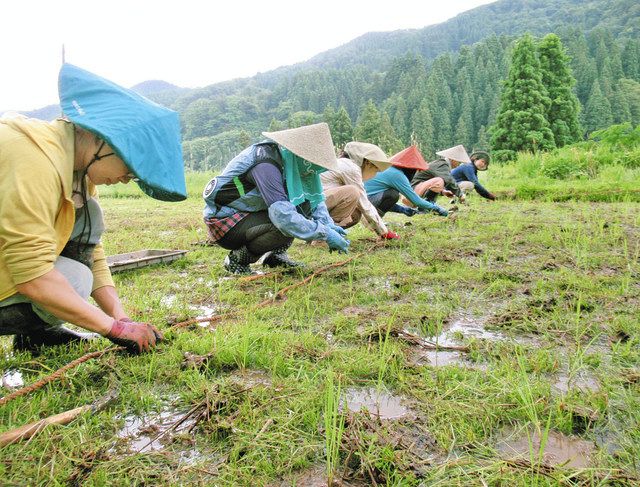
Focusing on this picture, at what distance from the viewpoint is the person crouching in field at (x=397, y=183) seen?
5.47 meters

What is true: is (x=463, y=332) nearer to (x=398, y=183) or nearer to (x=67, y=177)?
(x=67, y=177)

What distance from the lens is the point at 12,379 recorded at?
1.93 meters

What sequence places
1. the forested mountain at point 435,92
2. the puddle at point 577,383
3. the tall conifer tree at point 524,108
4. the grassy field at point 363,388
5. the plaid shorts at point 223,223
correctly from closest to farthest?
the grassy field at point 363,388, the puddle at point 577,383, the plaid shorts at point 223,223, the tall conifer tree at point 524,108, the forested mountain at point 435,92

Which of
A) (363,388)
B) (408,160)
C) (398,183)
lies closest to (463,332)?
(363,388)

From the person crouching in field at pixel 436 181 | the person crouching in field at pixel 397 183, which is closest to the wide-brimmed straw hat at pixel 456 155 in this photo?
the person crouching in field at pixel 436 181

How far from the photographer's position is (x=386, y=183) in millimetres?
5586

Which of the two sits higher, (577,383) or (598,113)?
(577,383)

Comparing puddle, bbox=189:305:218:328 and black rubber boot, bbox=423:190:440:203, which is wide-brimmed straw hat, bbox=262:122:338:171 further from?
black rubber boot, bbox=423:190:440:203

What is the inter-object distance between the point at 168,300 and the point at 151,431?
5.36 feet

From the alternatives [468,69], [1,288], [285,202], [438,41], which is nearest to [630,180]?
[285,202]

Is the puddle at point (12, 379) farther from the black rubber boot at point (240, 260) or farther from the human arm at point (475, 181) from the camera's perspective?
the human arm at point (475, 181)

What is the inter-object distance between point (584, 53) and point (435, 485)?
7452 centimetres

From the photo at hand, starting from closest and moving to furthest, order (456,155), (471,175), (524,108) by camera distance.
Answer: (471,175)
(456,155)
(524,108)

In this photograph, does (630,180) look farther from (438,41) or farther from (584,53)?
(438,41)
